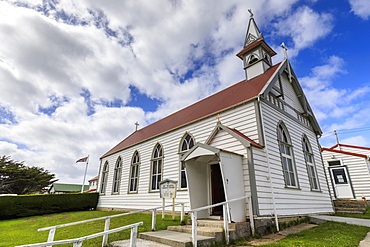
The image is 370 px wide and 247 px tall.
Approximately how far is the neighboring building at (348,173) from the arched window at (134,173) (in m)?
14.8

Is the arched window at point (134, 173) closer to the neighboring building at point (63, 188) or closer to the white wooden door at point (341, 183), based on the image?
the white wooden door at point (341, 183)

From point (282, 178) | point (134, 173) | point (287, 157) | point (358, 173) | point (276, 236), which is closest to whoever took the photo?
point (276, 236)

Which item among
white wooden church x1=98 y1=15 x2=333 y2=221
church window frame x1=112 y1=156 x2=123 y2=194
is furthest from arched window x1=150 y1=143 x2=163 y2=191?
church window frame x1=112 y1=156 x2=123 y2=194

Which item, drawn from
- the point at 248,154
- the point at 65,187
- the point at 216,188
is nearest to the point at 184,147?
the point at 216,188

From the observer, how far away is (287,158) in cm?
980

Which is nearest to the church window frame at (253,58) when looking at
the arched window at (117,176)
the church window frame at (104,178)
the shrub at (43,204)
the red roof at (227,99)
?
the red roof at (227,99)

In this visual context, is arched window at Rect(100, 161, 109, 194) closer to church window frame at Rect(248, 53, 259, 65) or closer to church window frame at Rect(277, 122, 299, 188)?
church window frame at Rect(248, 53, 259, 65)

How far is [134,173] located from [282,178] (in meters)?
10.5

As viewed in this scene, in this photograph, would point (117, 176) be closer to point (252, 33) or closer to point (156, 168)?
point (156, 168)

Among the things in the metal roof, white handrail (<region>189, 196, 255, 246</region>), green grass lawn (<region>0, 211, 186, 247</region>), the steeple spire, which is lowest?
green grass lawn (<region>0, 211, 186, 247</region>)

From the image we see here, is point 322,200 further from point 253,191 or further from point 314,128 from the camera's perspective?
point 253,191

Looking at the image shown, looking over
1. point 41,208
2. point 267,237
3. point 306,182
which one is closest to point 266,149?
point 267,237

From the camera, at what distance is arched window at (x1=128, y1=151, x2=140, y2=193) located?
15145 millimetres

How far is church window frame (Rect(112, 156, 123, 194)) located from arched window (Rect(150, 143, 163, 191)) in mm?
4847
